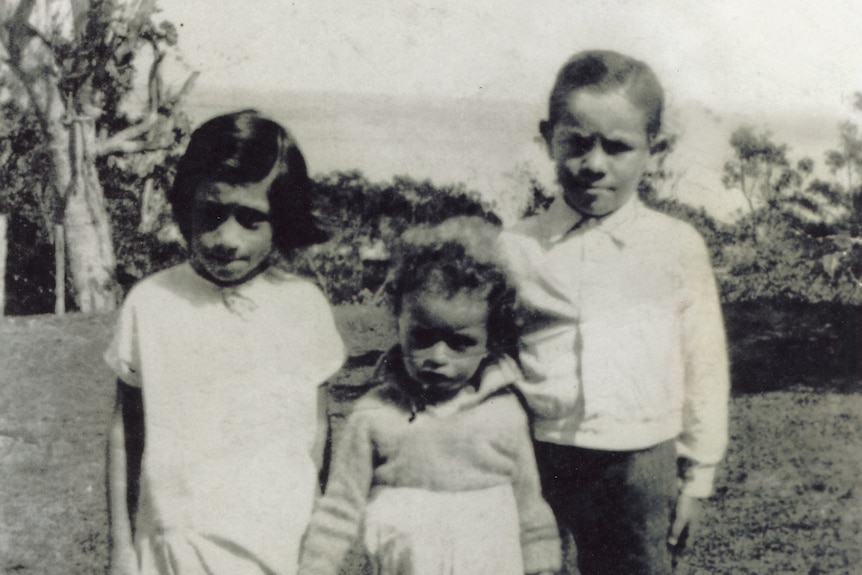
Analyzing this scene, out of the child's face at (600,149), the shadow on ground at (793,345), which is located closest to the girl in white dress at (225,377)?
the child's face at (600,149)

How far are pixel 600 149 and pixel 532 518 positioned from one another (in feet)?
2.68

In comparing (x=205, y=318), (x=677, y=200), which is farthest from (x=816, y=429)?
(x=205, y=318)

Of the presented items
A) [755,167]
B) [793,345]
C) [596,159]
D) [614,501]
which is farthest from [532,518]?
[793,345]

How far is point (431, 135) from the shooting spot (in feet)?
8.63

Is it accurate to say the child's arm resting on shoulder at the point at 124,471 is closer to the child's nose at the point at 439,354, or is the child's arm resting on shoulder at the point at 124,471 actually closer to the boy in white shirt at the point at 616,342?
the child's nose at the point at 439,354

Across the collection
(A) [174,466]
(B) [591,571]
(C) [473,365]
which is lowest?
(B) [591,571]

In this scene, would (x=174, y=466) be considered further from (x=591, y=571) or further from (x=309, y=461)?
(x=591, y=571)

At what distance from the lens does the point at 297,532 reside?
2.16 meters

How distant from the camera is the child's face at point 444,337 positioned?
2037 mm

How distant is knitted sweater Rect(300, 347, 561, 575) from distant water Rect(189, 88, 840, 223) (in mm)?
619

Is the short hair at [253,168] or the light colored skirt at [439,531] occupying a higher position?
the short hair at [253,168]

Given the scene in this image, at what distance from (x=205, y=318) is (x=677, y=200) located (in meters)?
1.30

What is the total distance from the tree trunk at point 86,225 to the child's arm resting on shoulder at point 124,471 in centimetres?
62

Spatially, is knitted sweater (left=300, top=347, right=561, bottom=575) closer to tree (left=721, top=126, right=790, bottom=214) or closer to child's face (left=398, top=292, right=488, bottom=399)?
child's face (left=398, top=292, right=488, bottom=399)
